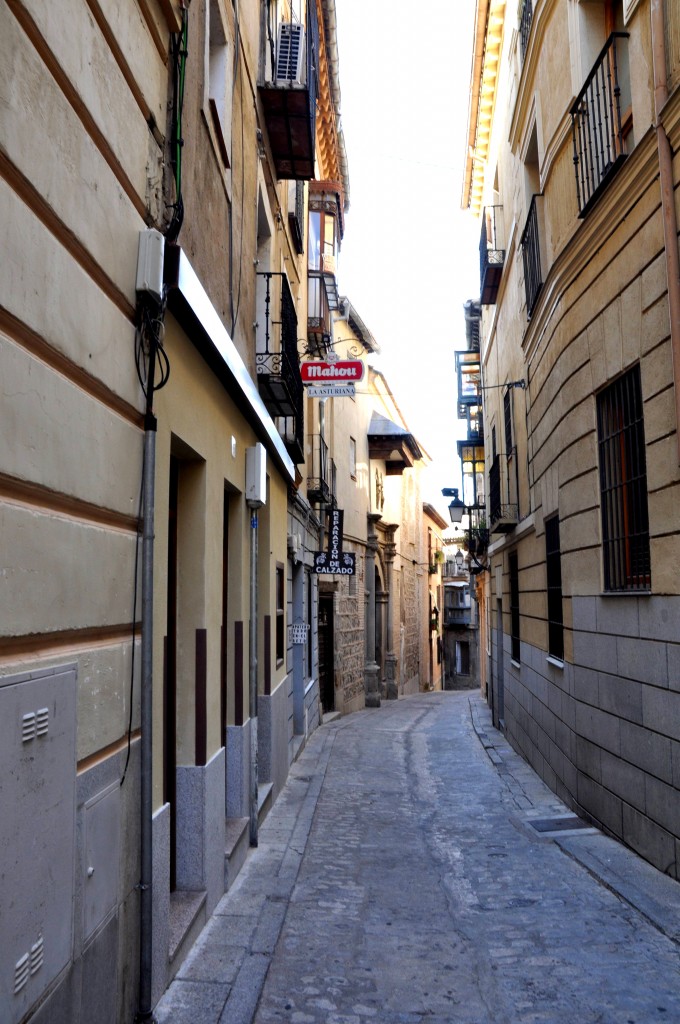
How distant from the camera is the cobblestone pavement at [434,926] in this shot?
432 cm

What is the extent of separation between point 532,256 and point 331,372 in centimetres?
285

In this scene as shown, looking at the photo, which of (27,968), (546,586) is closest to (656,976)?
(27,968)

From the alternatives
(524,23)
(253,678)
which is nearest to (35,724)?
(253,678)

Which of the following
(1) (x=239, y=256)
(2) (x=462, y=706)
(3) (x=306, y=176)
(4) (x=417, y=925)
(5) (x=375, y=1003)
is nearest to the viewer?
(5) (x=375, y=1003)

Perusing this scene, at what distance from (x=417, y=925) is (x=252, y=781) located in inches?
89.4

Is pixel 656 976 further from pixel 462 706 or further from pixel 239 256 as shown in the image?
pixel 462 706

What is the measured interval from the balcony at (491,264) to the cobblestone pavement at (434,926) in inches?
366

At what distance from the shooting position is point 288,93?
885cm

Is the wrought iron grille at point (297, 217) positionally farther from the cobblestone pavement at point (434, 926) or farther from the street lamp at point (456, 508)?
the street lamp at point (456, 508)

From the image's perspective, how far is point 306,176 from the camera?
34.6 feet

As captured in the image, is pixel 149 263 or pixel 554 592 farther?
pixel 554 592

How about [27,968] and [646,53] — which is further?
[646,53]

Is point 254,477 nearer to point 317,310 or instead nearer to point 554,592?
point 554,592

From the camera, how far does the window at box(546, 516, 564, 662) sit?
9859 millimetres
